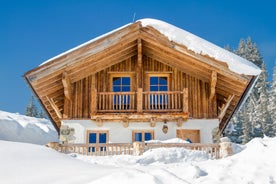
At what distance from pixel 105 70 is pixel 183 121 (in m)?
4.01

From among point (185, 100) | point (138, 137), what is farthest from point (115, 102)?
point (185, 100)

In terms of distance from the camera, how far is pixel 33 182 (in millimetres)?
4980

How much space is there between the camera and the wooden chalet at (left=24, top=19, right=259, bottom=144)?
A: 16.1m

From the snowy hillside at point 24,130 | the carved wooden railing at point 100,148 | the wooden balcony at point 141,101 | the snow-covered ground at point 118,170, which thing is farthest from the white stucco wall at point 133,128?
the snowy hillside at point 24,130

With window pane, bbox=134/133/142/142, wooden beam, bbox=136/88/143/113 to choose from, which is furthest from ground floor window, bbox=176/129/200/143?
wooden beam, bbox=136/88/143/113

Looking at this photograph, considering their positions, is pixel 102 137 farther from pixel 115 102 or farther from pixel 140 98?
pixel 140 98

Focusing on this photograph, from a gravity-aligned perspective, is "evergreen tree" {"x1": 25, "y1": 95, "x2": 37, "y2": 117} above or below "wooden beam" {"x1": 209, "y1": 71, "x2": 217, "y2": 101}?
above

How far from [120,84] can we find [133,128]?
2174mm

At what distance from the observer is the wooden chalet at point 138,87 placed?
52.7 feet

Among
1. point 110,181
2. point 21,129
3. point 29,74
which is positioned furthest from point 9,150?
point 21,129

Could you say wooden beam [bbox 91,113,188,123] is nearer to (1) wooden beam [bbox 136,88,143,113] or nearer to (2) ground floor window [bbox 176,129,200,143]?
(1) wooden beam [bbox 136,88,143,113]

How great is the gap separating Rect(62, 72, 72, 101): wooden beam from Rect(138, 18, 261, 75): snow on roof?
399cm

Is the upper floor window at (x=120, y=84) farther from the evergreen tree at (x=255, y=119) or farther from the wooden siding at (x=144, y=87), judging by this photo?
the evergreen tree at (x=255, y=119)

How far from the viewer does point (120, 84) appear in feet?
58.7
